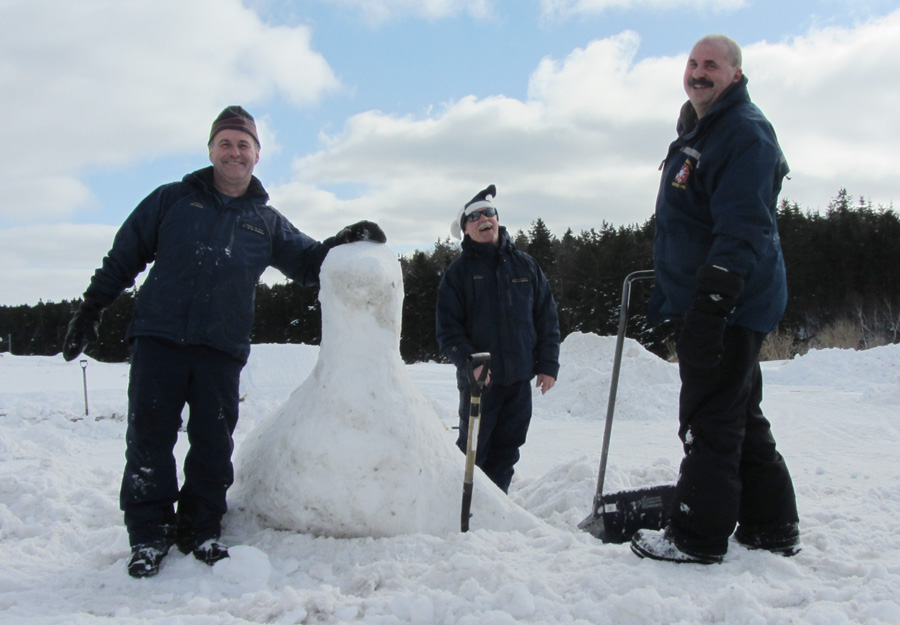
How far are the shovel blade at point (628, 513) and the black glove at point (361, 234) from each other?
1762 millimetres

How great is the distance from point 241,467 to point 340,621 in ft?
4.18

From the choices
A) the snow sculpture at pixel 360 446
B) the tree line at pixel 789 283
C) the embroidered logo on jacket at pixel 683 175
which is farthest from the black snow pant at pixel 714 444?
the tree line at pixel 789 283

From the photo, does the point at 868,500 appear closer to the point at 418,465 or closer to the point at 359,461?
the point at 418,465

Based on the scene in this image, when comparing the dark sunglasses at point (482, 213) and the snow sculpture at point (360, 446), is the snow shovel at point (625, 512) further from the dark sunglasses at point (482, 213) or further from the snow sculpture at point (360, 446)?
the dark sunglasses at point (482, 213)

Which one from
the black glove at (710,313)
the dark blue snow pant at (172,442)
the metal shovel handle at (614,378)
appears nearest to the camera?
the black glove at (710,313)

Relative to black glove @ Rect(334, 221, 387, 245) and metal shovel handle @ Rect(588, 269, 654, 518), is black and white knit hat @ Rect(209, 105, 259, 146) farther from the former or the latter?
metal shovel handle @ Rect(588, 269, 654, 518)

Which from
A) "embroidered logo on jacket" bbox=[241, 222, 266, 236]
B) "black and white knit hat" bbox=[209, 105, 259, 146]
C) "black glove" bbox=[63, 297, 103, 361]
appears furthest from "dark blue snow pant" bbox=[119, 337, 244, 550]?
"black and white knit hat" bbox=[209, 105, 259, 146]

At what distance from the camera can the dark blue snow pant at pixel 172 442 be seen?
8.68 ft

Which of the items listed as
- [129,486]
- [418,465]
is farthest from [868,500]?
[129,486]

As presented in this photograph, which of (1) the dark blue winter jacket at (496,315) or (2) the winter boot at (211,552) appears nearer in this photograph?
(2) the winter boot at (211,552)

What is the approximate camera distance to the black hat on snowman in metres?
3.98

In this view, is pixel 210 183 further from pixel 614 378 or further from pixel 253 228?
pixel 614 378

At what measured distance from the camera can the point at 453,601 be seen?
201 cm

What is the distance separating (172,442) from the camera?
2.75 m
